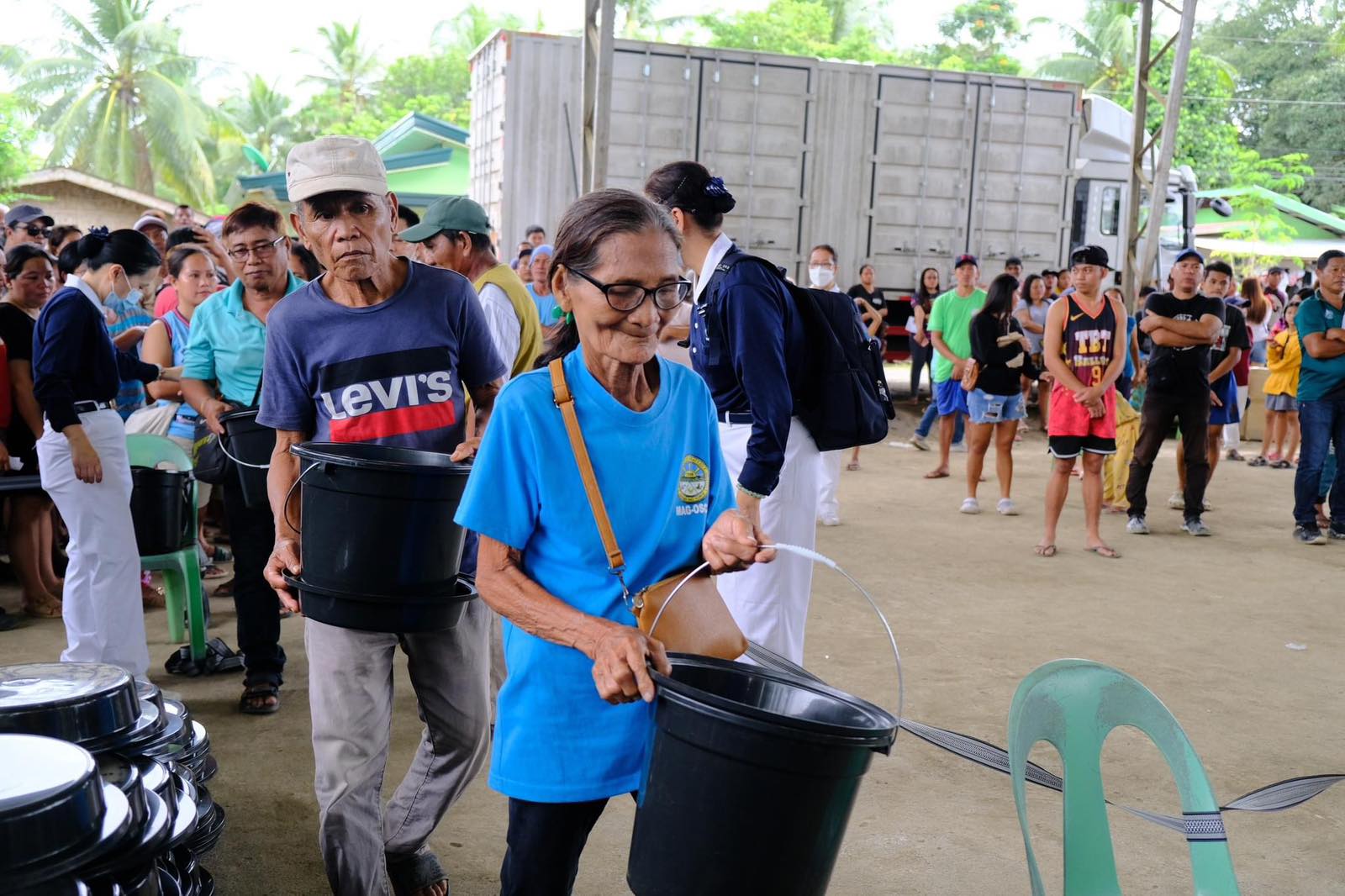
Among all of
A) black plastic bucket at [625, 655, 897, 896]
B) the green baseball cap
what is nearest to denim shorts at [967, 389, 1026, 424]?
the green baseball cap

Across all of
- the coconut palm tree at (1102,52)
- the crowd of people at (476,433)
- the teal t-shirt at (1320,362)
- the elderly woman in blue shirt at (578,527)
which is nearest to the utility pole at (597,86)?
the crowd of people at (476,433)

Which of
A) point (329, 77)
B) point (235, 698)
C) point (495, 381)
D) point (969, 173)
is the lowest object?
point (235, 698)

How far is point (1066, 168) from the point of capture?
55.0 ft

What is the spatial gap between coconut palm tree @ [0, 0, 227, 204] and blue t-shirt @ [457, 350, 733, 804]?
39.0m

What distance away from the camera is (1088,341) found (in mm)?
8219

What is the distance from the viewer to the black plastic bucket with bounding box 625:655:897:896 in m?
1.68

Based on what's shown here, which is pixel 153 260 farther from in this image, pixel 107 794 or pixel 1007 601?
pixel 1007 601

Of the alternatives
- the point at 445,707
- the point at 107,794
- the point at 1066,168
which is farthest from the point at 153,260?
the point at 1066,168

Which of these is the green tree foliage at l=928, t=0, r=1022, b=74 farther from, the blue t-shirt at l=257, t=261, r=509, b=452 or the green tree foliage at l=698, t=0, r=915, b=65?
the blue t-shirt at l=257, t=261, r=509, b=452

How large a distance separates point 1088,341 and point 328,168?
6.47 m

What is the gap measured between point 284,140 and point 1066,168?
45033 mm

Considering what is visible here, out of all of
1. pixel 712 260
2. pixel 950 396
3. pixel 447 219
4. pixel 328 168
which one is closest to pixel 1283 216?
pixel 950 396

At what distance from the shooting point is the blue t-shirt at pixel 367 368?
3105 millimetres

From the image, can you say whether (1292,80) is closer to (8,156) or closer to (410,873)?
(8,156)
